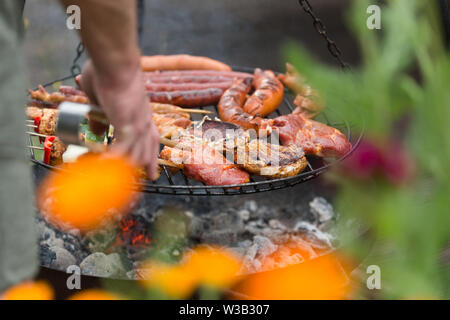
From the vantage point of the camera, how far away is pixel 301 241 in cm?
276

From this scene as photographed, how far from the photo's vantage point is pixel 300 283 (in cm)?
237

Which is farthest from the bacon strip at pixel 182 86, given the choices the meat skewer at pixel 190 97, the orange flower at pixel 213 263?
the orange flower at pixel 213 263

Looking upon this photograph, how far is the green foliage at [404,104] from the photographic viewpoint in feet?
1.24

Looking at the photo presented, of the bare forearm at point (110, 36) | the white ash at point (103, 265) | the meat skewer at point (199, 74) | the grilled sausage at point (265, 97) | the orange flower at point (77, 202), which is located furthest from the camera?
the meat skewer at point (199, 74)

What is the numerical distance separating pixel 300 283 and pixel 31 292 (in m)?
1.23

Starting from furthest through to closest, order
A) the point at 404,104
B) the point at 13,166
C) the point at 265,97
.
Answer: the point at 265,97, the point at 13,166, the point at 404,104

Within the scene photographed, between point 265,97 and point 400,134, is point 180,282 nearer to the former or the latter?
point 265,97

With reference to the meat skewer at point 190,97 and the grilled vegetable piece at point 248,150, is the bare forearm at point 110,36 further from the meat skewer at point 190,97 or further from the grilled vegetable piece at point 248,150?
the meat skewer at point 190,97

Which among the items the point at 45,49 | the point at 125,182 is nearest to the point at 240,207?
the point at 125,182

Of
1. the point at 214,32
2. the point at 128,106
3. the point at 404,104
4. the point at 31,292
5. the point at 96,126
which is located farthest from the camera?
the point at 214,32

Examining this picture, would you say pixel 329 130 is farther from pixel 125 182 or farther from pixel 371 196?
pixel 371 196

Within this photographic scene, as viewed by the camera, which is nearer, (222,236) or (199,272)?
(199,272)

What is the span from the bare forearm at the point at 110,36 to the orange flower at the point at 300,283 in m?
1.29

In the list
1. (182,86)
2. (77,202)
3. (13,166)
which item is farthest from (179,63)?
(13,166)
